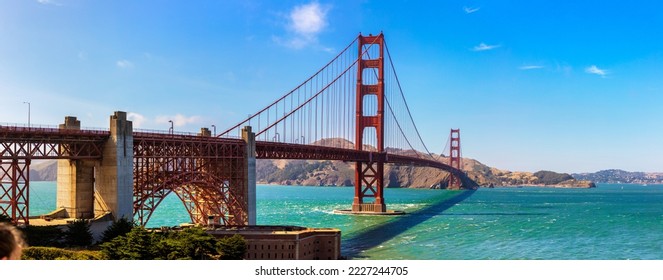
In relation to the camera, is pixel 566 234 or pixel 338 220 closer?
pixel 566 234

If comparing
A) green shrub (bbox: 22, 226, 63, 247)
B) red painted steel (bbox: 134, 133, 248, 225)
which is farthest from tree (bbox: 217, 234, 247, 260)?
green shrub (bbox: 22, 226, 63, 247)

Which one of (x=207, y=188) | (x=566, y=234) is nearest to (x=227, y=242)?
(x=207, y=188)

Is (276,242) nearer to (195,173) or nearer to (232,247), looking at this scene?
(232,247)

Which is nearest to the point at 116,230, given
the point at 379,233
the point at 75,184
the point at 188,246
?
the point at 188,246

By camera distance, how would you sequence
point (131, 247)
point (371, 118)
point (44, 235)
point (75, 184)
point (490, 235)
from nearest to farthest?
1. point (131, 247)
2. point (44, 235)
3. point (75, 184)
4. point (490, 235)
5. point (371, 118)

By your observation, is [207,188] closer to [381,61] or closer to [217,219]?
[217,219]

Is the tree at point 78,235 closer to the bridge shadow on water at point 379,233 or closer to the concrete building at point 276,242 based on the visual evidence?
the concrete building at point 276,242
